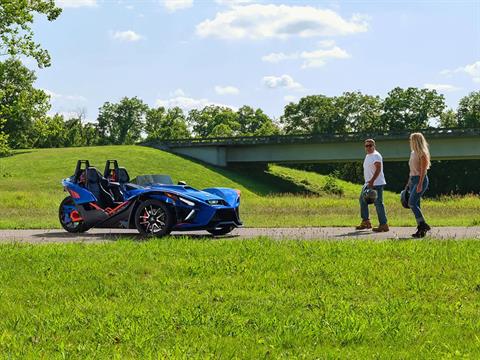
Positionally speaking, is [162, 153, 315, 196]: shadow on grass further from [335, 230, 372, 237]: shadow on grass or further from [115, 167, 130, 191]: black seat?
Result: [335, 230, 372, 237]: shadow on grass

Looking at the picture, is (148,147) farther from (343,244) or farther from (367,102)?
(343,244)

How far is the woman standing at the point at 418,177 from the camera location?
35.5 feet

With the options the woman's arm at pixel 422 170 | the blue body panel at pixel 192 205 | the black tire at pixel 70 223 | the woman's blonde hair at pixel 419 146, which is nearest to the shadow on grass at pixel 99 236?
the black tire at pixel 70 223

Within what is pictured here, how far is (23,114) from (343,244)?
25699mm

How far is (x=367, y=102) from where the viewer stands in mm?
108375

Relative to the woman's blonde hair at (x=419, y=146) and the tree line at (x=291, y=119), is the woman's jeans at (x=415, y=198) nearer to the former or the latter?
the woman's blonde hair at (x=419, y=146)

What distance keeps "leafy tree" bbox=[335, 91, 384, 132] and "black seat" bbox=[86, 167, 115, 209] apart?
97.2 meters

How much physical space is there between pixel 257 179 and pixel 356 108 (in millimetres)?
51409

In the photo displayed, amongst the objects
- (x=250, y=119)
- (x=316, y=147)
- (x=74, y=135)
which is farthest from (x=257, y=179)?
(x=250, y=119)

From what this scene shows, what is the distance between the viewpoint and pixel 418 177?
10930 mm

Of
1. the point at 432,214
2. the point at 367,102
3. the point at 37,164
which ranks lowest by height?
the point at 432,214

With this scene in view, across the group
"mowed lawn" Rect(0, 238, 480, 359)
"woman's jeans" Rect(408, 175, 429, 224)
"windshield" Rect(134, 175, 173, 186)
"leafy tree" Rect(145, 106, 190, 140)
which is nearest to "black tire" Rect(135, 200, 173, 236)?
"windshield" Rect(134, 175, 173, 186)

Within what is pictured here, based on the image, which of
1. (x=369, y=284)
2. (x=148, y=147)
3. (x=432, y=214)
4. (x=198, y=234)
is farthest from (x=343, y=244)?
(x=148, y=147)

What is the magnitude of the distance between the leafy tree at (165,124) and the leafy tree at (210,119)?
3.87 meters
